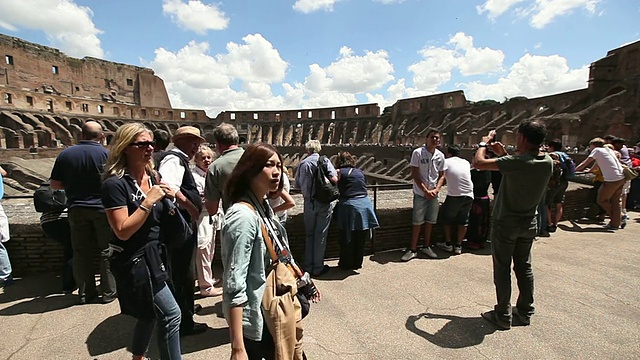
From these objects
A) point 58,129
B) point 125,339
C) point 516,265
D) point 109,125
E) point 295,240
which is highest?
point 109,125

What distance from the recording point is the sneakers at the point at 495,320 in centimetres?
247

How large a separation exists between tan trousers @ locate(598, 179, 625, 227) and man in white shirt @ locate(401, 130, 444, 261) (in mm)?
3479

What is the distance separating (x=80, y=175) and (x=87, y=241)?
621 millimetres

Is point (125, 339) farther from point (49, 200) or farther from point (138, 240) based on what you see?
point (49, 200)

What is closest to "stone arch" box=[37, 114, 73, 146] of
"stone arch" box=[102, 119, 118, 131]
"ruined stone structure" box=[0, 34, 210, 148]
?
"ruined stone structure" box=[0, 34, 210, 148]

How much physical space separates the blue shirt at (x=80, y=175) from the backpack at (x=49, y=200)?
0.33 meters

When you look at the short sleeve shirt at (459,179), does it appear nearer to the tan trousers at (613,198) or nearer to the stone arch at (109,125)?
the tan trousers at (613,198)

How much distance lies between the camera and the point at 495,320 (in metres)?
2.55

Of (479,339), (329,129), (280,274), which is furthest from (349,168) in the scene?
(329,129)

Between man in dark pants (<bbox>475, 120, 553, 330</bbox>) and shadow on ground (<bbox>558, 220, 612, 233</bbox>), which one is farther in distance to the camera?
shadow on ground (<bbox>558, 220, 612, 233</bbox>)

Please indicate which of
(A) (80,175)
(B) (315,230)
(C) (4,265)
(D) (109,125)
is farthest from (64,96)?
(B) (315,230)

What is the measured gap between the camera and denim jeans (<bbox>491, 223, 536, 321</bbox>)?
2482 millimetres

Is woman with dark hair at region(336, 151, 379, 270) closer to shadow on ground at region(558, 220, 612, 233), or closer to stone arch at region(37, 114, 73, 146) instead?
shadow on ground at region(558, 220, 612, 233)

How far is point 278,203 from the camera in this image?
3.04 meters
